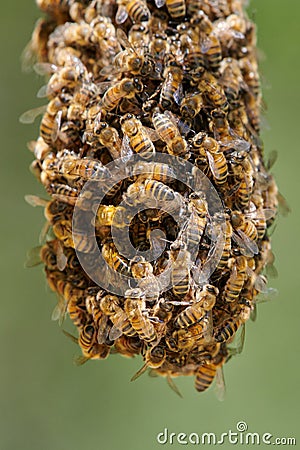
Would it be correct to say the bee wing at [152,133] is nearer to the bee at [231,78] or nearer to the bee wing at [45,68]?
the bee at [231,78]

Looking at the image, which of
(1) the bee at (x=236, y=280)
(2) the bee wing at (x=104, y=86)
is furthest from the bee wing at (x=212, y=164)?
(2) the bee wing at (x=104, y=86)

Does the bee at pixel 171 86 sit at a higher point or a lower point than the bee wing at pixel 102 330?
higher

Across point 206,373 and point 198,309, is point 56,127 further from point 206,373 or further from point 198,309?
point 206,373

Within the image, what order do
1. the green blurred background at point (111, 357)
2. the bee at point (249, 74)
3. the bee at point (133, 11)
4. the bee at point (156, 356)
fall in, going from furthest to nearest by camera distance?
the green blurred background at point (111, 357)
the bee at point (249, 74)
the bee at point (133, 11)
the bee at point (156, 356)

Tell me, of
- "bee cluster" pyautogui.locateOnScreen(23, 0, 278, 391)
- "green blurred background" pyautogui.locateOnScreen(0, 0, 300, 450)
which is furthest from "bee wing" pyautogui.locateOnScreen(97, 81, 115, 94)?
"green blurred background" pyautogui.locateOnScreen(0, 0, 300, 450)

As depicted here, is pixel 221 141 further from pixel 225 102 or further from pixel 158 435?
pixel 158 435

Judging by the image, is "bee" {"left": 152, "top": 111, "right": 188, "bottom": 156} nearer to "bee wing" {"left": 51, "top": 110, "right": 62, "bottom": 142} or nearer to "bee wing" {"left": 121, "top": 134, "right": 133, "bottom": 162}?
"bee wing" {"left": 121, "top": 134, "right": 133, "bottom": 162}
